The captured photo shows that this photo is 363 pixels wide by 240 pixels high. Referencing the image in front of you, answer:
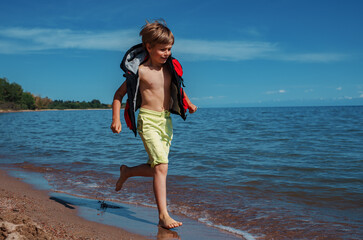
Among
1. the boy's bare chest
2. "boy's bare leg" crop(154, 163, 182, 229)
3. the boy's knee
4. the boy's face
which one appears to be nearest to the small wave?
"boy's bare leg" crop(154, 163, 182, 229)

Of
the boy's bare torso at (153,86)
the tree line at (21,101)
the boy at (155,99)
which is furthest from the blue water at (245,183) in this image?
the tree line at (21,101)

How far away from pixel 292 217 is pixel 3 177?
4.27 meters

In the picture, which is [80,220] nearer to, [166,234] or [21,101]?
→ [166,234]

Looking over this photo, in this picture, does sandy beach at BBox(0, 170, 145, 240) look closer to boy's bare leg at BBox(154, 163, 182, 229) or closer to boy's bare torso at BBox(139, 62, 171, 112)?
boy's bare leg at BBox(154, 163, 182, 229)

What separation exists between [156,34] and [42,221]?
5.95ft

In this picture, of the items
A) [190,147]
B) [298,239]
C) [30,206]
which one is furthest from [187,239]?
[190,147]

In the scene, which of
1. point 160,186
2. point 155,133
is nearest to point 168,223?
point 160,186

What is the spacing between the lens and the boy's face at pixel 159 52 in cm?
303

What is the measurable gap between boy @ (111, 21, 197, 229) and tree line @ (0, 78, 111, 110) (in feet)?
260

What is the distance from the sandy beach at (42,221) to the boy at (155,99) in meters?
0.55

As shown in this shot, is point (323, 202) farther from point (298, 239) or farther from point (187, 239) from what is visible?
point (187, 239)

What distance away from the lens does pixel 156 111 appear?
3.13 m

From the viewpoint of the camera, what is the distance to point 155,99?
3143mm

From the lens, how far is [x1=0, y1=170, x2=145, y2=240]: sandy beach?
2.03 meters
